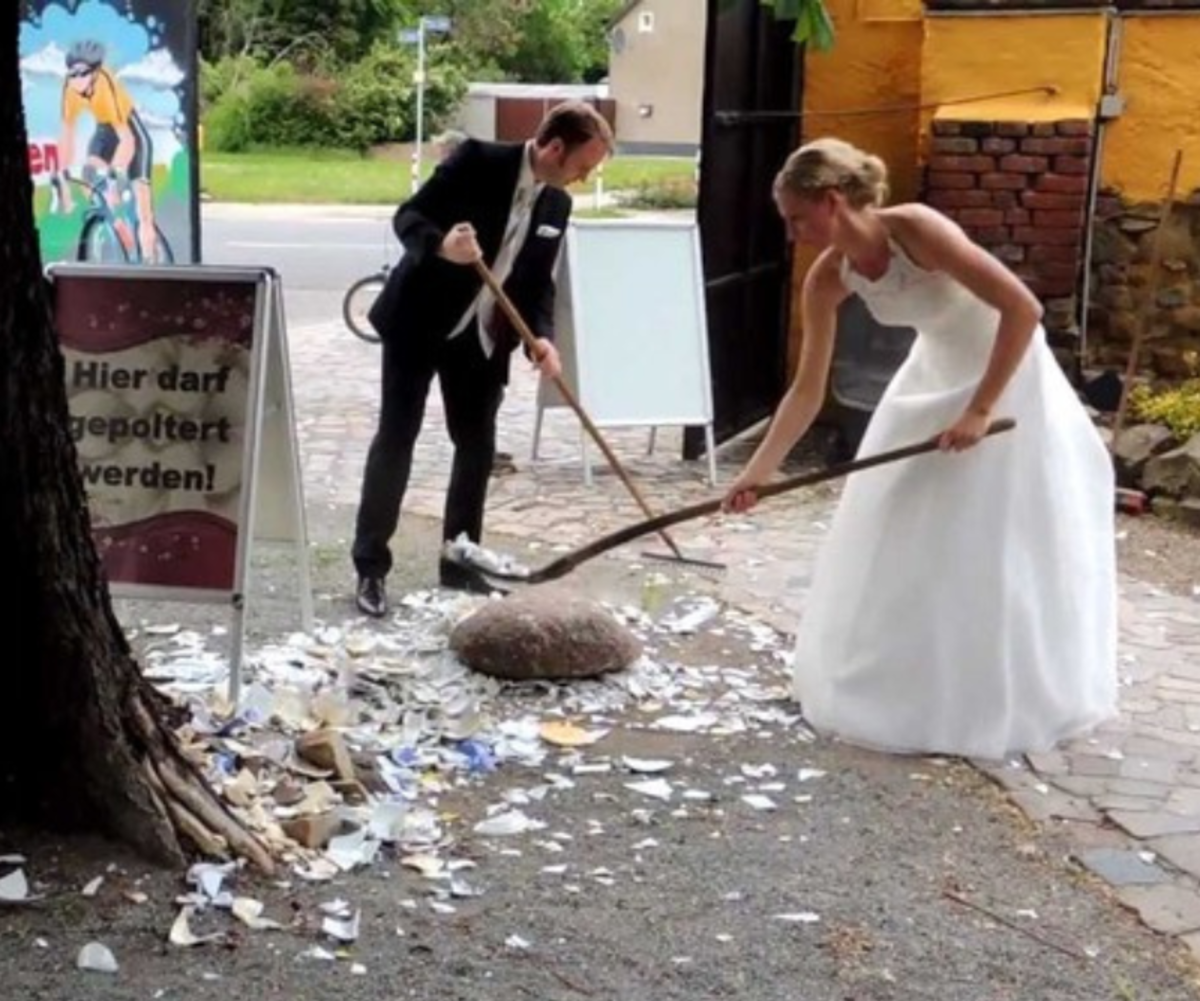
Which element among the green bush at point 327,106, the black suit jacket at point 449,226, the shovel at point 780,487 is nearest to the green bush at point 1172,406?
the black suit jacket at point 449,226

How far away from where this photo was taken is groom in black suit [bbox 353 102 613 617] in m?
6.28

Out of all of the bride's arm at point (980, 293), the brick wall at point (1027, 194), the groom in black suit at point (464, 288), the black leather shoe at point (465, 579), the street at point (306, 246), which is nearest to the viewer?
the bride's arm at point (980, 293)

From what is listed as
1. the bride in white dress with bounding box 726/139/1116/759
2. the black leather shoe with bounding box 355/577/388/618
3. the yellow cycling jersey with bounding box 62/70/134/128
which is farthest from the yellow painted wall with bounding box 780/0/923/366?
the bride in white dress with bounding box 726/139/1116/759

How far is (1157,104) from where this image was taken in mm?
9391

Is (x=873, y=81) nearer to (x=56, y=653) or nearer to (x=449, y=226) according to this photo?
(x=449, y=226)

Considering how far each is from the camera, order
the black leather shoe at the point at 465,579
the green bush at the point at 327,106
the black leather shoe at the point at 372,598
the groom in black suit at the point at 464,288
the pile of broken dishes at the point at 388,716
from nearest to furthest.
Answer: the pile of broken dishes at the point at 388,716 → the groom in black suit at the point at 464,288 → the black leather shoe at the point at 372,598 → the black leather shoe at the point at 465,579 → the green bush at the point at 327,106

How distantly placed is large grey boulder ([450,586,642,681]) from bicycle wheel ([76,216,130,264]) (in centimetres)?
400

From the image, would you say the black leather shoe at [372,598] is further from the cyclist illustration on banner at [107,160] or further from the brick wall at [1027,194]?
the brick wall at [1027,194]

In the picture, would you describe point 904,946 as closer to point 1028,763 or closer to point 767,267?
point 1028,763

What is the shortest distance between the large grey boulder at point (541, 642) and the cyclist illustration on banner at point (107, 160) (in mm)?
4116

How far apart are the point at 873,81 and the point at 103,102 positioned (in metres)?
4.01

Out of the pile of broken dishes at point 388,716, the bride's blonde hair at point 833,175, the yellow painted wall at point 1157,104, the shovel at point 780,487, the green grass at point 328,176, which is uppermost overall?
the yellow painted wall at point 1157,104

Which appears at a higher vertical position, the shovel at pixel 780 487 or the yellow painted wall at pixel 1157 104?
the yellow painted wall at pixel 1157 104

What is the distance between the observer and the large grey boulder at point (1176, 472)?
860 centimetres
